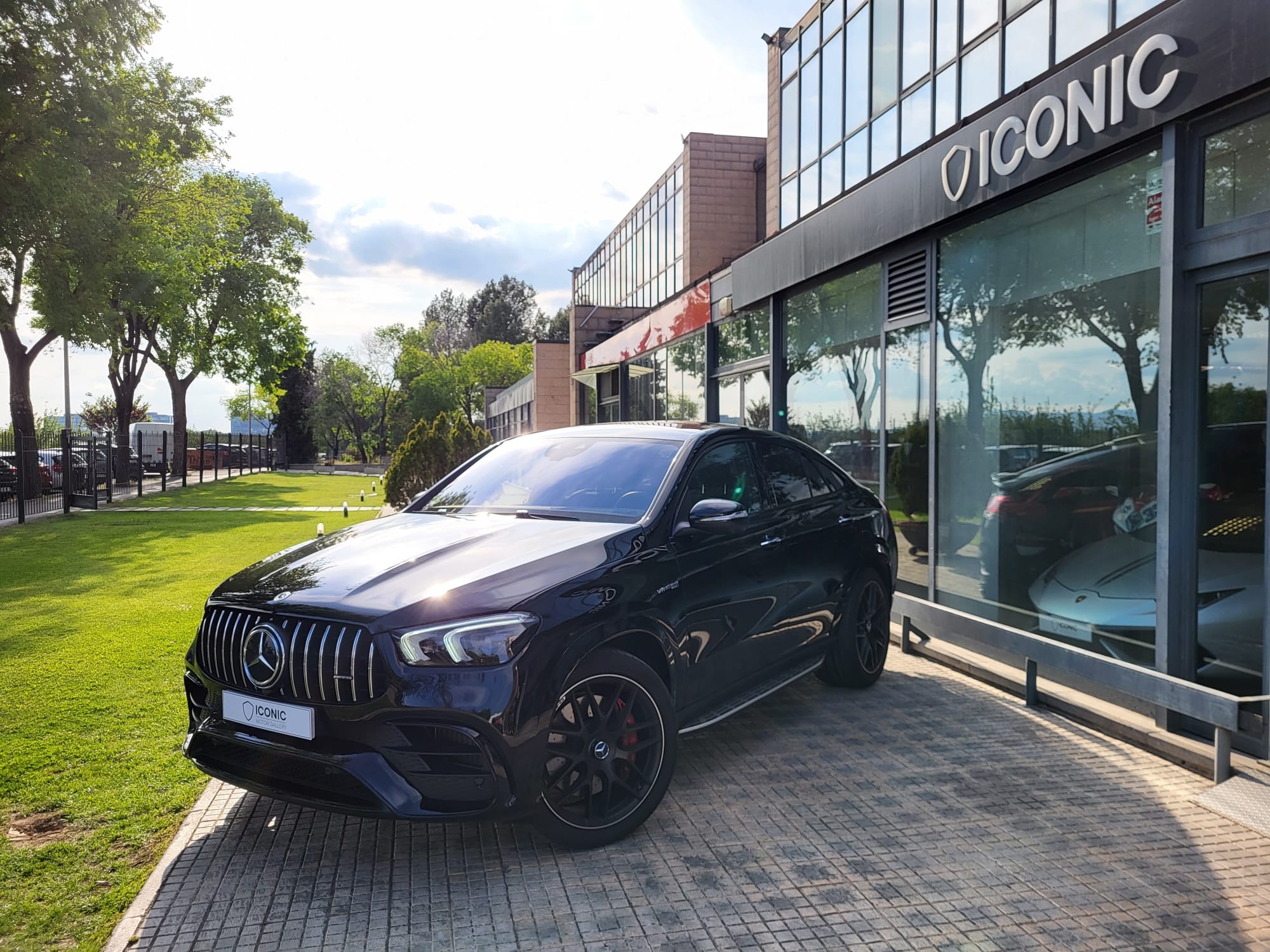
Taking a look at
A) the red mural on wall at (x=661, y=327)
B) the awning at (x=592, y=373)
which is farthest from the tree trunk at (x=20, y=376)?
the red mural on wall at (x=661, y=327)

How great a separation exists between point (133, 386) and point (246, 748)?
138 feet

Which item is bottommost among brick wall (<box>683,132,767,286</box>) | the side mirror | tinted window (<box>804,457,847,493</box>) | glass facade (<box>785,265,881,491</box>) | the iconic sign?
the side mirror

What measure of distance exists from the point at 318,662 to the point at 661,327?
1481 cm

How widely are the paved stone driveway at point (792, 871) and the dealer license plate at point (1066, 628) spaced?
137 centimetres

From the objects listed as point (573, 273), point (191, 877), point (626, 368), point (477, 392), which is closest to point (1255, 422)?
point (191, 877)

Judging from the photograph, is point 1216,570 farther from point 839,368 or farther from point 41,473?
point 41,473

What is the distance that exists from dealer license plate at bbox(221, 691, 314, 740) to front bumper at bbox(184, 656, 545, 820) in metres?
0.04

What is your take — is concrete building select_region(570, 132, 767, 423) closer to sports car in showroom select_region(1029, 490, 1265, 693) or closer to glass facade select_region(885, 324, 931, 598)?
glass facade select_region(885, 324, 931, 598)

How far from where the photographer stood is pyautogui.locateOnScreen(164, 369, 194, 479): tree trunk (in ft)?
139

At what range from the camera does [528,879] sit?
354 cm

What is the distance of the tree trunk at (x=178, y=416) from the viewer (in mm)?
42406

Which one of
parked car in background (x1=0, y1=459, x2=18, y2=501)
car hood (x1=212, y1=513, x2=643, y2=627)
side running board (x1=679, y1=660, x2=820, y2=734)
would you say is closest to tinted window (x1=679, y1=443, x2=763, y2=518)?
car hood (x1=212, y1=513, x2=643, y2=627)

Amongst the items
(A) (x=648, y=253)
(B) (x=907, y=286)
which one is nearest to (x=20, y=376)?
(A) (x=648, y=253)

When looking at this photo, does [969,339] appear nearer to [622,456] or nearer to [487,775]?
[622,456]
